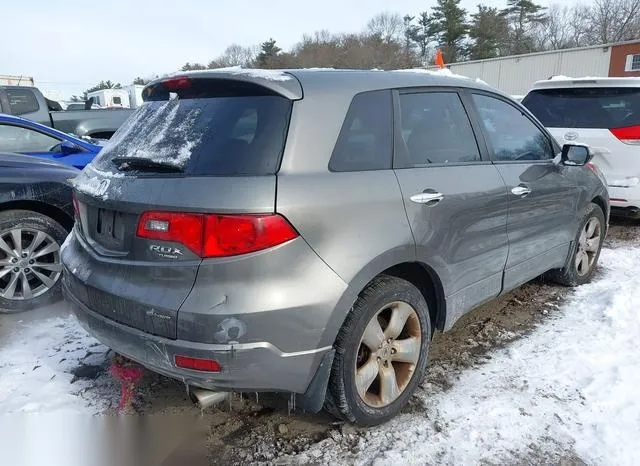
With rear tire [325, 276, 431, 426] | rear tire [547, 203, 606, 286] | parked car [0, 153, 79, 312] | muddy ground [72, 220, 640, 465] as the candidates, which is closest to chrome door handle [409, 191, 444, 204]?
rear tire [325, 276, 431, 426]

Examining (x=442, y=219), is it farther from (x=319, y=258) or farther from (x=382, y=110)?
(x=319, y=258)

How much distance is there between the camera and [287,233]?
2.17 meters

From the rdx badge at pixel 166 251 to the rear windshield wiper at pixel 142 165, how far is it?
0.34 m

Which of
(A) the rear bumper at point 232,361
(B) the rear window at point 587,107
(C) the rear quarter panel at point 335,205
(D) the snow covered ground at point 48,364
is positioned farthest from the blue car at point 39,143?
(B) the rear window at point 587,107

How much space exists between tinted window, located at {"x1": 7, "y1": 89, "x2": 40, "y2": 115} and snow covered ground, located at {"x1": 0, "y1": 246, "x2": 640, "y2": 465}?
6441 mm

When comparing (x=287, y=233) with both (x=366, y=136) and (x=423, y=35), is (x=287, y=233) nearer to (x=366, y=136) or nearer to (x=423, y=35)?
(x=366, y=136)

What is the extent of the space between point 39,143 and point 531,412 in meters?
5.27

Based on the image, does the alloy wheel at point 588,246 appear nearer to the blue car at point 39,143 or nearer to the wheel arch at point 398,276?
the wheel arch at point 398,276

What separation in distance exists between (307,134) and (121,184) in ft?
2.93

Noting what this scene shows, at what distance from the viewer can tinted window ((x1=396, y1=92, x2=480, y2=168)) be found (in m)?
2.83

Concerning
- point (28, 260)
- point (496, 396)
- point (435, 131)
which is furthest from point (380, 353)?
point (28, 260)

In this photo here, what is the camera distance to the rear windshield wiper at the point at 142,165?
7.59 ft

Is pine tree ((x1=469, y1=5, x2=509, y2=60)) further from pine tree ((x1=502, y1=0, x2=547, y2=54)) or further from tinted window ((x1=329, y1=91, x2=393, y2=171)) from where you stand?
tinted window ((x1=329, y1=91, x2=393, y2=171))

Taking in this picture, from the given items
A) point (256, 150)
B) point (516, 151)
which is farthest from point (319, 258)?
point (516, 151)
